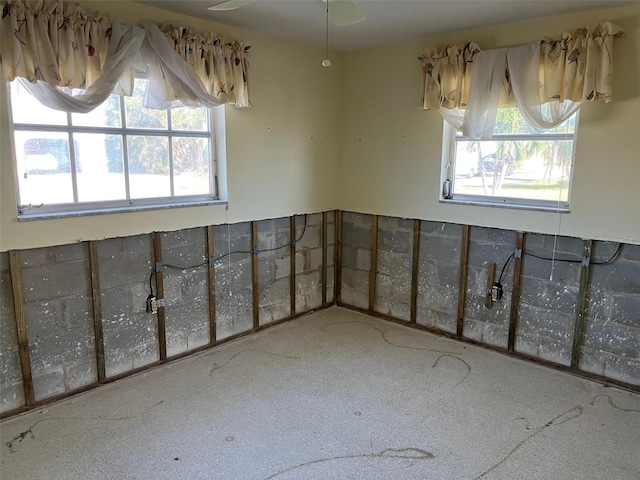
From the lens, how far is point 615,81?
296cm

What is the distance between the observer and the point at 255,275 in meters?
3.96

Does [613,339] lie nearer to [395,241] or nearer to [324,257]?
[395,241]

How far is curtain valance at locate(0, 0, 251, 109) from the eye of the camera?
7.98ft

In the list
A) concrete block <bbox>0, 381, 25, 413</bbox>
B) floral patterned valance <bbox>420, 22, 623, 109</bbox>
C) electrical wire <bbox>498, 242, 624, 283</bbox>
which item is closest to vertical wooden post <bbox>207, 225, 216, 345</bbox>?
concrete block <bbox>0, 381, 25, 413</bbox>

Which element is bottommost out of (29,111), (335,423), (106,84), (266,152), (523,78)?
Answer: (335,423)

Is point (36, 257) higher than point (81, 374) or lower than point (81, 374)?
higher

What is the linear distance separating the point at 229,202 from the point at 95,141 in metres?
1.07

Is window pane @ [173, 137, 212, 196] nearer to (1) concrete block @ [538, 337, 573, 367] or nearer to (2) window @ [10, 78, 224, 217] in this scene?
(2) window @ [10, 78, 224, 217]

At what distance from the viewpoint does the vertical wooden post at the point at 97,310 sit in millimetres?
2963

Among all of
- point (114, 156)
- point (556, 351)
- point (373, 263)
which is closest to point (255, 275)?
point (373, 263)

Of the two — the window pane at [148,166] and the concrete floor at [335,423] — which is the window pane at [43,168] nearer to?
the window pane at [148,166]

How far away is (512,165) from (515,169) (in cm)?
4

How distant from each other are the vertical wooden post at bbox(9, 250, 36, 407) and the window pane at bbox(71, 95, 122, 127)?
882 millimetres

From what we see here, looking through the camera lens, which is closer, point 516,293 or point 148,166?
point 148,166
